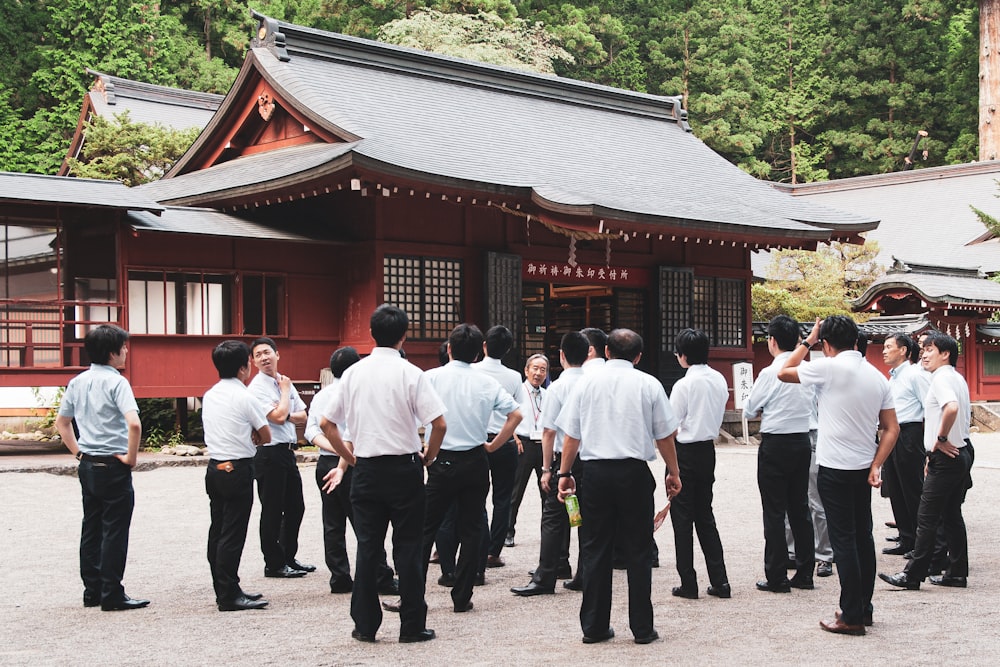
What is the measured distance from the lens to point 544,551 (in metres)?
7.22

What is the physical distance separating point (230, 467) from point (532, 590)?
2105 mm

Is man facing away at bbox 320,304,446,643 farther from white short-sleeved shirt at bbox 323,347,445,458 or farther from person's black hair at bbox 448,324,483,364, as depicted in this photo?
person's black hair at bbox 448,324,483,364

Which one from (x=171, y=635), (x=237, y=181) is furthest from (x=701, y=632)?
(x=237, y=181)

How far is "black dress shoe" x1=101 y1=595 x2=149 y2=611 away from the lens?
21.7 ft

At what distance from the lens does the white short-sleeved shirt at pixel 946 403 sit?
281 inches

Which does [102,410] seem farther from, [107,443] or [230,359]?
[230,359]

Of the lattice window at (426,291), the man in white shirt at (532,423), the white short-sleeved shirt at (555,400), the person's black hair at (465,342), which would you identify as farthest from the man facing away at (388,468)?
the lattice window at (426,291)

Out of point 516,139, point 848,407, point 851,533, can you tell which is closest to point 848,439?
point 848,407

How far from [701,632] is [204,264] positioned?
11.6 m

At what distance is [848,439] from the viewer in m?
6.08

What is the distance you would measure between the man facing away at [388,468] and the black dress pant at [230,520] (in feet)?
3.52

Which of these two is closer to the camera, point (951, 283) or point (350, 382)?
point (350, 382)

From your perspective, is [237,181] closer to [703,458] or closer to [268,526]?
[268,526]

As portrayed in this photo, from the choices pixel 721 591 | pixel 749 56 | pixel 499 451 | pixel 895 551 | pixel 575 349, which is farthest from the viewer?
pixel 749 56
